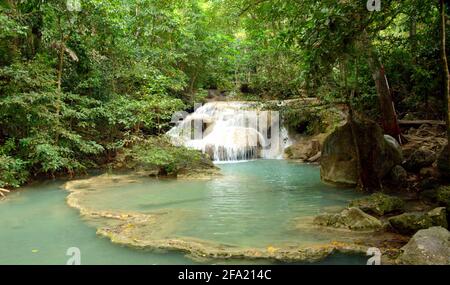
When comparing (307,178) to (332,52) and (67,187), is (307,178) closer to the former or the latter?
(332,52)

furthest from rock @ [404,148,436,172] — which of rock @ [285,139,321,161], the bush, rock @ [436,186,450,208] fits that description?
the bush

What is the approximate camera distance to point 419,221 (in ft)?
17.7

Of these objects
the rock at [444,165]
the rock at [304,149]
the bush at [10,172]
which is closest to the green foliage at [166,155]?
the bush at [10,172]

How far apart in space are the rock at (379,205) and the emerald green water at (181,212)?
2.56 ft

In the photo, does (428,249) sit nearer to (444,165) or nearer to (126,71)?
(444,165)

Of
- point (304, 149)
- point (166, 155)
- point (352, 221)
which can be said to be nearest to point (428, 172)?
point (352, 221)

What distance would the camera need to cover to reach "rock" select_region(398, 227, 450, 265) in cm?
423

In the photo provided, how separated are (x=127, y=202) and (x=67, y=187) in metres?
2.78

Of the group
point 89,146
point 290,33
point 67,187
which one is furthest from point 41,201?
point 290,33

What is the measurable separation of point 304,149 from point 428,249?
11888 millimetres

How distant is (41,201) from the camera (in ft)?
29.0

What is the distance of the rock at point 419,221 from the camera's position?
537 cm

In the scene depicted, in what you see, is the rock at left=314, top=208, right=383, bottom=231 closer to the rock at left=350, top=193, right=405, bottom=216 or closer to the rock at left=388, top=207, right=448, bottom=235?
the rock at left=388, top=207, right=448, bottom=235

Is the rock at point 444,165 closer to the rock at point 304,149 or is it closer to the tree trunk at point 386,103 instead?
the tree trunk at point 386,103
